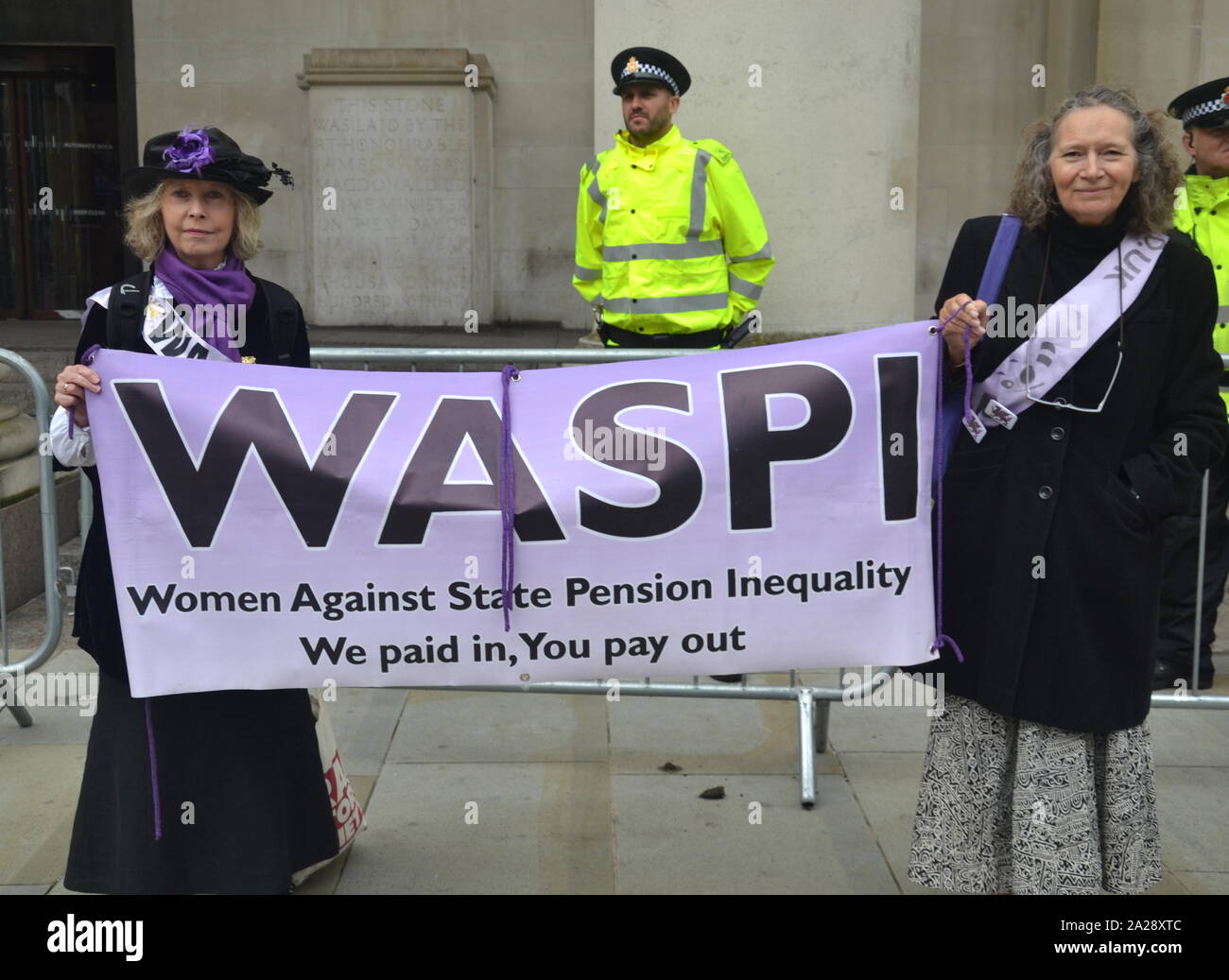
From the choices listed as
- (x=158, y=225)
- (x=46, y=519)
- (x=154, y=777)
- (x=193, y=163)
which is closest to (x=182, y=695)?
(x=154, y=777)

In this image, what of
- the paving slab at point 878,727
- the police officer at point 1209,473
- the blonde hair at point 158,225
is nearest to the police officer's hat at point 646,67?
the police officer at point 1209,473

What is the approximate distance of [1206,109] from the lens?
207 inches

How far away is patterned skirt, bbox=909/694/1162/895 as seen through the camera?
10.7ft

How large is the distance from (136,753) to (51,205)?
11.9m

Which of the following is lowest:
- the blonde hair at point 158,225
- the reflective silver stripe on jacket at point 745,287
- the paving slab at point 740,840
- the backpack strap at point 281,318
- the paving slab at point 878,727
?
the paving slab at point 740,840

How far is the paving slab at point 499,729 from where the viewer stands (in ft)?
16.3

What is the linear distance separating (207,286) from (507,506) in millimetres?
910

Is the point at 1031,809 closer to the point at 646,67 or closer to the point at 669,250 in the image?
the point at 669,250

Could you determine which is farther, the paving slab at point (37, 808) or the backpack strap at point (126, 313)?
the paving slab at point (37, 808)

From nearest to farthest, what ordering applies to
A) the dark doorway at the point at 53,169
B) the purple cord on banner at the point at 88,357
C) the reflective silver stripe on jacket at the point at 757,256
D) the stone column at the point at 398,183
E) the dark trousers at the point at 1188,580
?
the purple cord on banner at the point at 88,357, the dark trousers at the point at 1188,580, the reflective silver stripe on jacket at the point at 757,256, the stone column at the point at 398,183, the dark doorway at the point at 53,169

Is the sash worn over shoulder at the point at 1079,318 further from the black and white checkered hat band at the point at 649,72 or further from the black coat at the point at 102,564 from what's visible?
the black and white checkered hat band at the point at 649,72

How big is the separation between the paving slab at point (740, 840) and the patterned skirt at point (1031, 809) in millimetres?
538

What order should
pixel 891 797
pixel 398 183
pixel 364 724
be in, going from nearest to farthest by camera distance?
pixel 891 797 < pixel 364 724 < pixel 398 183

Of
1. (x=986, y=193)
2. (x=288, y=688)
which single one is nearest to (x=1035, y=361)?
(x=288, y=688)
